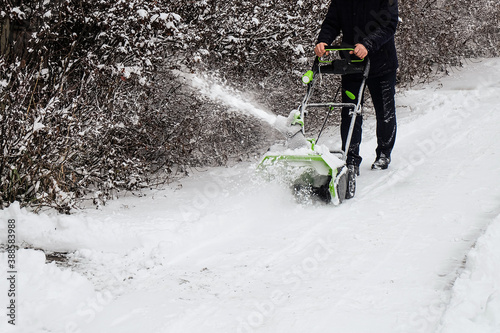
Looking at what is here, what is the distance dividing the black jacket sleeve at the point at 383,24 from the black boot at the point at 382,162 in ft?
4.14

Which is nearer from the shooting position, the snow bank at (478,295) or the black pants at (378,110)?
the snow bank at (478,295)

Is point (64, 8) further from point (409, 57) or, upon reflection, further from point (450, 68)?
point (450, 68)

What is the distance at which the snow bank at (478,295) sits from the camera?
2305 millimetres

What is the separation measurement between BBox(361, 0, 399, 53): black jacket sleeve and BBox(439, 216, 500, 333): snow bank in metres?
2.27

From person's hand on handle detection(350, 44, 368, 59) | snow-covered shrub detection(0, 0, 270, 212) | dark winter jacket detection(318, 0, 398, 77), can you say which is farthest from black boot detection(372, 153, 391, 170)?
snow-covered shrub detection(0, 0, 270, 212)

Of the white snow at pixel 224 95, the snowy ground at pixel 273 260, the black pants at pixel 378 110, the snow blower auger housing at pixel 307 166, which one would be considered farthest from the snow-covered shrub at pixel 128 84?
the snow blower auger housing at pixel 307 166

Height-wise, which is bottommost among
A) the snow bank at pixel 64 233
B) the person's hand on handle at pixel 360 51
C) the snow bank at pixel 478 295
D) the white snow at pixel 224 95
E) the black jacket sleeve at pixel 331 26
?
Answer: the snow bank at pixel 64 233

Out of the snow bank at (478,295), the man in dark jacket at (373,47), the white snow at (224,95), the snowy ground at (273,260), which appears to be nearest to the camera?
the snow bank at (478,295)

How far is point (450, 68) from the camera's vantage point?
12625 millimetres

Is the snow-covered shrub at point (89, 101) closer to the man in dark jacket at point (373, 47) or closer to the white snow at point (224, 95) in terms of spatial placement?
the white snow at point (224, 95)

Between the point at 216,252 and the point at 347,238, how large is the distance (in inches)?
36.8

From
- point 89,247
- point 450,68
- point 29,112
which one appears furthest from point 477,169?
point 450,68

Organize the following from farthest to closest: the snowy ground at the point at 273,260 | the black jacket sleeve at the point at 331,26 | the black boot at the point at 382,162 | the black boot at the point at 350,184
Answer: the black boot at the point at 382,162
the black jacket sleeve at the point at 331,26
the black boot at the point at 350,184
the snowy ground at the point at 273,260

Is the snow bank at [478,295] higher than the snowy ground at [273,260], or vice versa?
the snow bank at [478,295]
